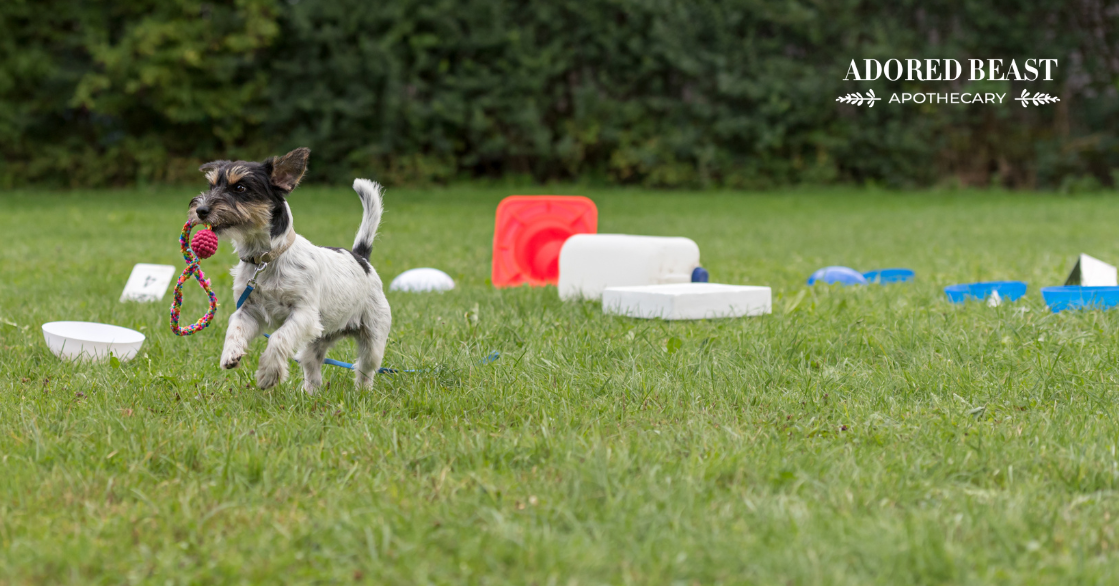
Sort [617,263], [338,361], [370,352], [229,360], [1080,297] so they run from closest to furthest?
[229,360] → [370,352] → [338,361] → [1080,297] → [617,263]

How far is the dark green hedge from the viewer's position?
63.9 ft

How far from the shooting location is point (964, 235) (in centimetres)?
1185

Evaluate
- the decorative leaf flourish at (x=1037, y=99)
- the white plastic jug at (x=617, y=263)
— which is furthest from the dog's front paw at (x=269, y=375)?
the decorative leaf flourish at (x=1037, y=99)

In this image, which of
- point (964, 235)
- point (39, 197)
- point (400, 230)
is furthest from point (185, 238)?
point (39, 197)

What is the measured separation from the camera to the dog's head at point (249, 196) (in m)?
3.37

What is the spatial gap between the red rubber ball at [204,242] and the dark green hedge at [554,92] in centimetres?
1640

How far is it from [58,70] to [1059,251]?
1823 centimetres

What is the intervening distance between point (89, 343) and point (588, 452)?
2.60 m

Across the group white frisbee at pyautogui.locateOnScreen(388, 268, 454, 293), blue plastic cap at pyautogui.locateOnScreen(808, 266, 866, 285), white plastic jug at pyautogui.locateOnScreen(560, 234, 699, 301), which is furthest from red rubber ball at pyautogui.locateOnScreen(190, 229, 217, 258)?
blue plastic cap at pyautogui.locateOnScreen(808, 266, 866, 285)

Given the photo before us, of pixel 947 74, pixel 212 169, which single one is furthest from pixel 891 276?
pixel 947 74

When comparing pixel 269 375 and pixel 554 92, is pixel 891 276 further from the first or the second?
pixel 554 92

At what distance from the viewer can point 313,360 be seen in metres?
3.95

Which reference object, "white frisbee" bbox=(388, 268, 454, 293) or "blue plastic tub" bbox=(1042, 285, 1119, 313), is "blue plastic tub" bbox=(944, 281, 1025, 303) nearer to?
"blue plastic tub" bbox=(1042, 285, 1119, 313)

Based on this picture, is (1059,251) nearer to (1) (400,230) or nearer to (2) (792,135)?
(1) (400,230)
